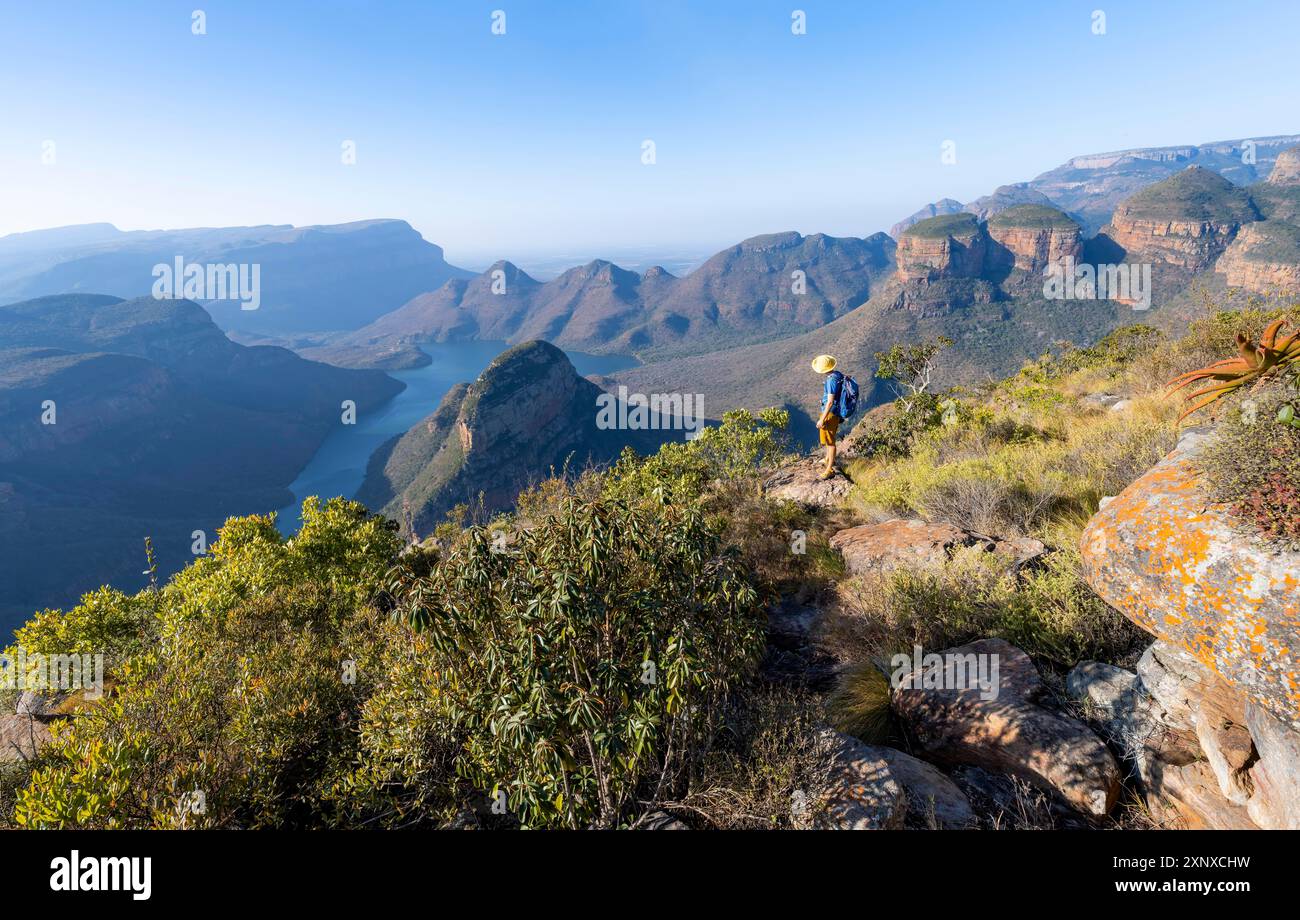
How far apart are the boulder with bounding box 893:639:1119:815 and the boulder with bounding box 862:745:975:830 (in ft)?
1.44

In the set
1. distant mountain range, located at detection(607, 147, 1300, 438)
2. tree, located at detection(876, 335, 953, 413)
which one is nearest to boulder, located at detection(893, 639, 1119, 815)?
tree, located at detection(876, 335, 953, 413)

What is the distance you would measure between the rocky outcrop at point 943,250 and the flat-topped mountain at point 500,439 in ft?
317

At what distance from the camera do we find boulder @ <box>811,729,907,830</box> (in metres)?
4.14

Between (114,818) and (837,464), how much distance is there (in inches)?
564

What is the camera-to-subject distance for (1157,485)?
4258 millimetres

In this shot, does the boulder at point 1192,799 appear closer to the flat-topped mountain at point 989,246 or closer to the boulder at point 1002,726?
the boulder at point 1002,726

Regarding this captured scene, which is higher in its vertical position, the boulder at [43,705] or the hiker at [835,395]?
the hiker at [835,395]

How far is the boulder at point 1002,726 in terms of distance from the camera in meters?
4.35

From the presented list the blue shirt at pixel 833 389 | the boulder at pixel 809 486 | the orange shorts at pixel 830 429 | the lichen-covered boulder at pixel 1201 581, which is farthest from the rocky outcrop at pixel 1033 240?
the lichen-covered boulder at pixel 1201 581

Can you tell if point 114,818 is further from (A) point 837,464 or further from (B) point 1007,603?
(A) point 837,464

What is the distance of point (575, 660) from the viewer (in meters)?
4.07

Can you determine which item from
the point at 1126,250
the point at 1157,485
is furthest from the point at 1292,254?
the point at 1157,485

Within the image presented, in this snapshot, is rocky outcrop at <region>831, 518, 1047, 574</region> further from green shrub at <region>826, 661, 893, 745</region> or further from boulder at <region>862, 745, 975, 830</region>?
boulder at <region>862, 745, 975, 830</region>

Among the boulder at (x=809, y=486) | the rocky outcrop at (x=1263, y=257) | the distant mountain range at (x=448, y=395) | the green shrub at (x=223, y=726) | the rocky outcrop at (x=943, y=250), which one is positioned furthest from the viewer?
the rocky outcrop at (x=943, y=250)
